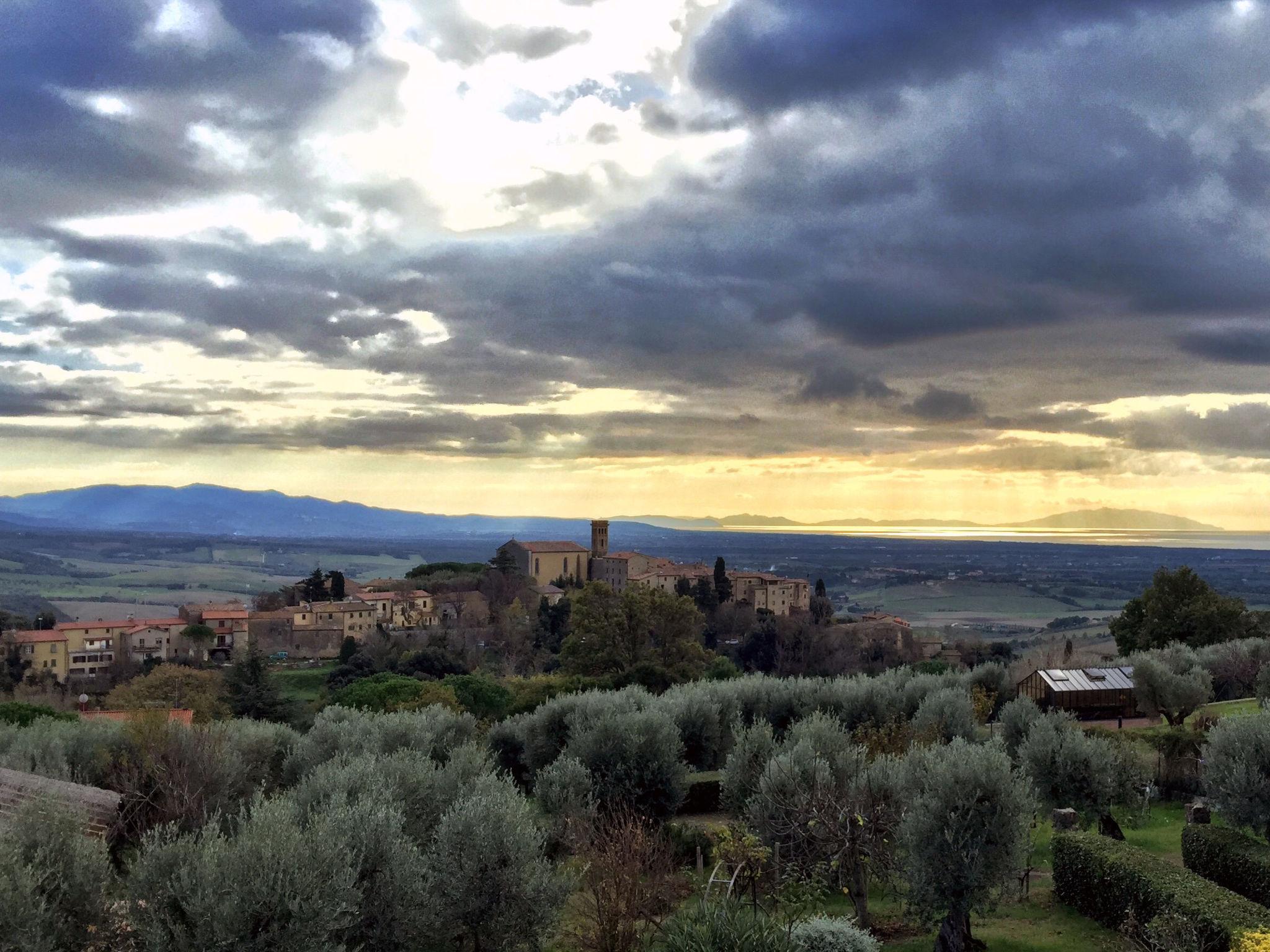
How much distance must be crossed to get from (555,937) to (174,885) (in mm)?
7110

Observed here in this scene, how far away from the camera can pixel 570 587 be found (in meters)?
111

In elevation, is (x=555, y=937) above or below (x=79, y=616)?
above

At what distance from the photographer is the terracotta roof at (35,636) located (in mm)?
75750

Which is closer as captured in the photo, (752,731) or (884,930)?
(884,930)

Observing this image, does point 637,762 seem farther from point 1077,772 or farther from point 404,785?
point 1077,772

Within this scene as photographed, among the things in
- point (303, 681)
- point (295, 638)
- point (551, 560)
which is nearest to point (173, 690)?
point (303, 681)

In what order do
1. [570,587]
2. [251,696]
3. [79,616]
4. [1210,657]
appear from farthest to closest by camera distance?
[79,616] → [570,587] → [251,696] → [1210,657]

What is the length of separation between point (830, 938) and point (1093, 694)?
27976mm

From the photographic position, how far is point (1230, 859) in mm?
16703

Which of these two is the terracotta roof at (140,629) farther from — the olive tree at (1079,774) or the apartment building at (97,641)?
the olive tree at (1079,774)

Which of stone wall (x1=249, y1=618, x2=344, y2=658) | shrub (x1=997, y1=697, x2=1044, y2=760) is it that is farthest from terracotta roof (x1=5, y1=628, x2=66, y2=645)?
shrub (x1=997, y1=697, x2=1044, y2=760)

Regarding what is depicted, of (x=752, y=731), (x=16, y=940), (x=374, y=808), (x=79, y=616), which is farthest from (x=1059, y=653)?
(x=79, y=616)

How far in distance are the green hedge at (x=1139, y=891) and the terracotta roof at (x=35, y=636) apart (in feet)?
264

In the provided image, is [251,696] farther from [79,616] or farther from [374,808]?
[79,616]
